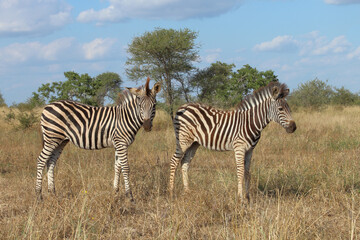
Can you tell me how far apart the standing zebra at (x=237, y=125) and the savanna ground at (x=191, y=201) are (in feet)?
1.55

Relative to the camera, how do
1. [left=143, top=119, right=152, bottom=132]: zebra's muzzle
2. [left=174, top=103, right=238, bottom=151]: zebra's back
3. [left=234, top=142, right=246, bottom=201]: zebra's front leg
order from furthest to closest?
[left=174, top=103, right=238, bottom=151]: zebra's back
[left=234, top=142, right=246, bottom=201]: zebra's front leg
[left=143, top=119, right=152, bottom=132]: zebra's muzzle

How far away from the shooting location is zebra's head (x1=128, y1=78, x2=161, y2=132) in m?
6.20

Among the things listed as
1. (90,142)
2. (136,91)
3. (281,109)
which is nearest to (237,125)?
(281,109)

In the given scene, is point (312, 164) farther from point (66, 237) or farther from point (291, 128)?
point (66, 237)

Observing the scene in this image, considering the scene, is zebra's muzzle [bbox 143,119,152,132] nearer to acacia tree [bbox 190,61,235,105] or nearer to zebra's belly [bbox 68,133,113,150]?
zebra's belly [bbox 68,133,113,150]

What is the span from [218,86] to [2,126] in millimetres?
14713

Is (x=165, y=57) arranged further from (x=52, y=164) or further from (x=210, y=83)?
(x=52, y=164)

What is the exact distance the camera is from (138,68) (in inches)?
1002

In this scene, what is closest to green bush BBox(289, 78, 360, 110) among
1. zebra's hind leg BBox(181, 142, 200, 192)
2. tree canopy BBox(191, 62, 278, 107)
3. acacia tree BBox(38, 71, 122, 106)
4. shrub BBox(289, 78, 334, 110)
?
shrub BBox(289, 78, 334, 110)

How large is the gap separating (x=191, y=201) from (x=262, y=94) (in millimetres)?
2343

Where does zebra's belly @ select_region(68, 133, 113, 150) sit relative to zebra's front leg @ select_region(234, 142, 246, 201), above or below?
above

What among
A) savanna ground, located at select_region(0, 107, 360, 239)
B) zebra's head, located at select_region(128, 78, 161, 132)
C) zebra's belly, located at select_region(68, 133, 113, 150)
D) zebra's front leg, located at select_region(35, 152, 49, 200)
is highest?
zebra's head, located at select_region(128, 78, 161, 132)

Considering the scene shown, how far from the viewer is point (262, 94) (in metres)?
6.66

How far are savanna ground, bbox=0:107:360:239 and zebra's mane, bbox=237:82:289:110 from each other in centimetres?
136
